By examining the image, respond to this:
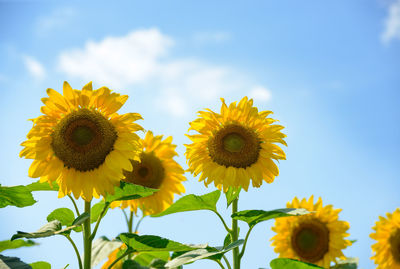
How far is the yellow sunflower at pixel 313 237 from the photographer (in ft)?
16.2

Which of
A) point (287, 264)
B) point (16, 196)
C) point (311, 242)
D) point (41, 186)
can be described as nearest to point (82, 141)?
point (41, 186)

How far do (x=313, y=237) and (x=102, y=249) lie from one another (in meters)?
2.68

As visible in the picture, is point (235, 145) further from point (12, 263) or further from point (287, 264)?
point (12, 263)

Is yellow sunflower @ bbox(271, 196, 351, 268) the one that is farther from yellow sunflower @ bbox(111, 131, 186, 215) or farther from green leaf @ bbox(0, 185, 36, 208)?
green leaf @ bbox(0, 185, 36, 208)

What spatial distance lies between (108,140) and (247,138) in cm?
129

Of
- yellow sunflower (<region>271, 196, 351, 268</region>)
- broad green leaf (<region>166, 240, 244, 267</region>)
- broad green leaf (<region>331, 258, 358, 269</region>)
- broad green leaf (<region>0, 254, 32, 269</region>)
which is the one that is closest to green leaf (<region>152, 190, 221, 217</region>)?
broad green leaf (<region>166, 240, 244, 267</region>)

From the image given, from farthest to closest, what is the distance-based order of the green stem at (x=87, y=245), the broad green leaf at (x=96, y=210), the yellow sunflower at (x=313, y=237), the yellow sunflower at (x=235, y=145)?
the yellow sunflower at (x=313, y=237) < the yellow sunflower at (x=235, y=145) < the broad green leaf at (x=96, y=210) < the green stem at (x=87, y=245)

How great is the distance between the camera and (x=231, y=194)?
357 centimetres

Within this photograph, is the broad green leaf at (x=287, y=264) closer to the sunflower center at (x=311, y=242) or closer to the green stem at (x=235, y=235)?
the green stem at (x=235, y=235)

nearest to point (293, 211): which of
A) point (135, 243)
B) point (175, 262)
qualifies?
point (175, 262)

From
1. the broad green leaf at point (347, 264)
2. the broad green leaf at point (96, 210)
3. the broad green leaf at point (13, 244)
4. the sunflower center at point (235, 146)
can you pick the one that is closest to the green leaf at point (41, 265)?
the broad green leaf at point (13, 244)

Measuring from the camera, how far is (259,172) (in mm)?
3713

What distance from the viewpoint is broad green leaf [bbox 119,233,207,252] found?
8.82 feet

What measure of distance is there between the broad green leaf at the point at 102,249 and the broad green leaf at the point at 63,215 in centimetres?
37
